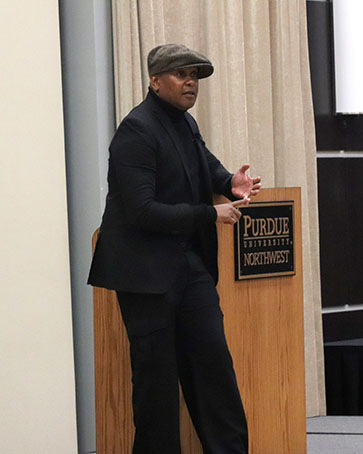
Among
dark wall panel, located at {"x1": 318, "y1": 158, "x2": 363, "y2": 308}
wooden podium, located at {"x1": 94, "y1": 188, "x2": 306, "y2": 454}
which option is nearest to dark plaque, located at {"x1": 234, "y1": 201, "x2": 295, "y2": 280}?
wooden podium, located at {"x1": 94, "y1": 188, "x2": 306, "y2": 454}

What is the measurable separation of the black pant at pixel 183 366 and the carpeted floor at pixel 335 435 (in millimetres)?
842

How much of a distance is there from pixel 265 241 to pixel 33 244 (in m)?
0.89

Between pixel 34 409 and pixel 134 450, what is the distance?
2.38 feet

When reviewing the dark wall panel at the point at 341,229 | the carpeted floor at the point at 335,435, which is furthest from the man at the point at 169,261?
the dark wall panel at the point at 341,229

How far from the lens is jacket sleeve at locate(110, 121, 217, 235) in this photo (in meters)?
2.39

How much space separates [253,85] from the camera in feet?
12.4

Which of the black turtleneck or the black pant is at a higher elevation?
the black turtleneck

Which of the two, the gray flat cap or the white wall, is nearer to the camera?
the gray flat cap

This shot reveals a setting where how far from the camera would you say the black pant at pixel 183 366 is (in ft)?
8.14

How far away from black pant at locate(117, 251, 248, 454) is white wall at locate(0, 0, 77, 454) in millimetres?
718

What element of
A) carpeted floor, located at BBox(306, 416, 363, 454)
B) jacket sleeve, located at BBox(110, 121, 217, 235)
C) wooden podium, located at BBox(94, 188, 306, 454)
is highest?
jacket sleeve, located at BBox(110, 121, 217, 235)

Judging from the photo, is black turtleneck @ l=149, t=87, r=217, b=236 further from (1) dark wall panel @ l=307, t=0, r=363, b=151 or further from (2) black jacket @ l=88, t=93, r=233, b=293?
(1) dark wall panel @ l=307, t=0, r=363, b=151

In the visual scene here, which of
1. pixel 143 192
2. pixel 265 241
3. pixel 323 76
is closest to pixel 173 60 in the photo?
pixel 143 192

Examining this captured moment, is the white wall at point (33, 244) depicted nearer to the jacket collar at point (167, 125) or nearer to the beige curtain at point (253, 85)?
the beige curtain at point (253, 85)
